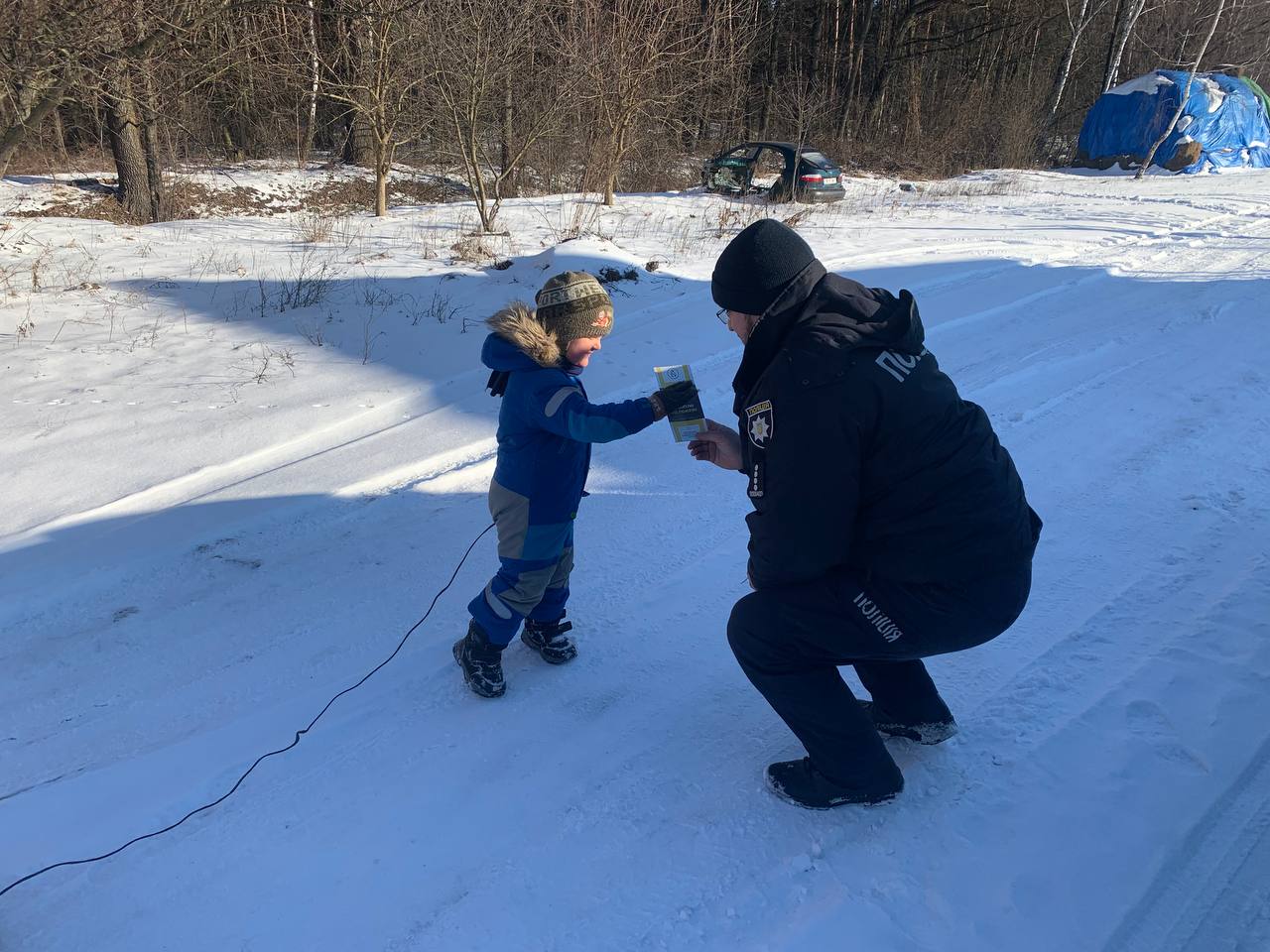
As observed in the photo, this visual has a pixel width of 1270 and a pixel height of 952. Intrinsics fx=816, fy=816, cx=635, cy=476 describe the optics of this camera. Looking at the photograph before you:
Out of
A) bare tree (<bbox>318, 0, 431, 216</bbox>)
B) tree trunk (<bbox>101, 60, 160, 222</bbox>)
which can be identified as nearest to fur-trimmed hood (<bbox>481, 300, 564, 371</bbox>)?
bare tree (<bbox>318, 0, 431, 216</bbox>)

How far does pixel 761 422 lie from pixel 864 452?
0.28 m

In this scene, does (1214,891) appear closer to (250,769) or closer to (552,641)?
(552,641)

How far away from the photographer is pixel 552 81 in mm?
13250

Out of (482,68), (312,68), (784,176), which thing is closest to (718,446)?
(482,68)

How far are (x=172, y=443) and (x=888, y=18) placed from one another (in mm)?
30010

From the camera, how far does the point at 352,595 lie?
12.2 feet

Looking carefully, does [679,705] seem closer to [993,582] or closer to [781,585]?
[781,585]

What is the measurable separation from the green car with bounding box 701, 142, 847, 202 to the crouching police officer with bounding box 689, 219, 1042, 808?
1432 cm

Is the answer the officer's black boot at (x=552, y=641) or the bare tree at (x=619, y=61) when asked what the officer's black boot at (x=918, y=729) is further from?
the bare tree at (x=619, y=61)

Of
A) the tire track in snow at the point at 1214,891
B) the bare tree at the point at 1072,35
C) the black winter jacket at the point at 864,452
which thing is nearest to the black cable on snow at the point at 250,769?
the black winter jacket at the point at 864,452

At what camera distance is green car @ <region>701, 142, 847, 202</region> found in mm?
15484

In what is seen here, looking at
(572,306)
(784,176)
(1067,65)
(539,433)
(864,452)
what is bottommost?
(539,433)

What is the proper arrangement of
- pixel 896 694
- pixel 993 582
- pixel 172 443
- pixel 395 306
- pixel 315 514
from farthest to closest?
pixel 395 306 < pixel 172 443 < pixel 315 514 < pixel 896 694 < pixel 993 582

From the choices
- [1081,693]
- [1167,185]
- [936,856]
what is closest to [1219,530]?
[1081,693]
